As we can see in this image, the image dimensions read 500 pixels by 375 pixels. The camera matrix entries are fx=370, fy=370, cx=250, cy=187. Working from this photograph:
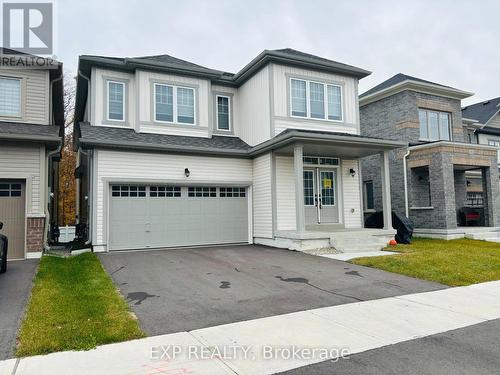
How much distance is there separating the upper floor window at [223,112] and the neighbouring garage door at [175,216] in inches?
112

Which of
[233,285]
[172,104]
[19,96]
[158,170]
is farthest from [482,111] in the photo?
[19,96]

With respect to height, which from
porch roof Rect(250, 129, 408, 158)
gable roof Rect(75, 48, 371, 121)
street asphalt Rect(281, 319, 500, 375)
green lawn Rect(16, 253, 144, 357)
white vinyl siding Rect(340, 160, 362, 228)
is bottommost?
street asphalt Rect(281, 319, 500, 375)

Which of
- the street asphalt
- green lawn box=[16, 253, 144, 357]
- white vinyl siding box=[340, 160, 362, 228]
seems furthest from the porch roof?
the street asphalt

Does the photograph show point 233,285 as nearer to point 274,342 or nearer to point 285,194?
point 274,342

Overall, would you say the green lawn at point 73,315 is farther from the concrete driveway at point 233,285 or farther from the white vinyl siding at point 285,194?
the white vinyl siding at point 285,194

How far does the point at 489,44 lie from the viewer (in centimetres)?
2094

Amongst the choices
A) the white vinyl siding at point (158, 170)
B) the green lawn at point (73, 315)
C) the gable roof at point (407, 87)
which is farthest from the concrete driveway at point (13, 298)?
the gable roof at point (407, 87)

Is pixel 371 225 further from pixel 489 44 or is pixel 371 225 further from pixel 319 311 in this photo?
pixel 489 44

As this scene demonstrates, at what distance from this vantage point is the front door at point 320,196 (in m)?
13.7

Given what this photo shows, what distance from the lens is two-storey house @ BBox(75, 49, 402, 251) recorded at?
11.9m

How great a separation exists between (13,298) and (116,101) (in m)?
8.88

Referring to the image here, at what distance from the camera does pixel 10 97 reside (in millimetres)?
11508

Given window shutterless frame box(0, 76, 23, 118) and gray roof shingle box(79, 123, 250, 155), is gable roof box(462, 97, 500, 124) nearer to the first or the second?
gray roof shingle box(79, 123, 250, 155)

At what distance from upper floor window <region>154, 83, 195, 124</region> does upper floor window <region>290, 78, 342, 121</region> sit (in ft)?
12.7
